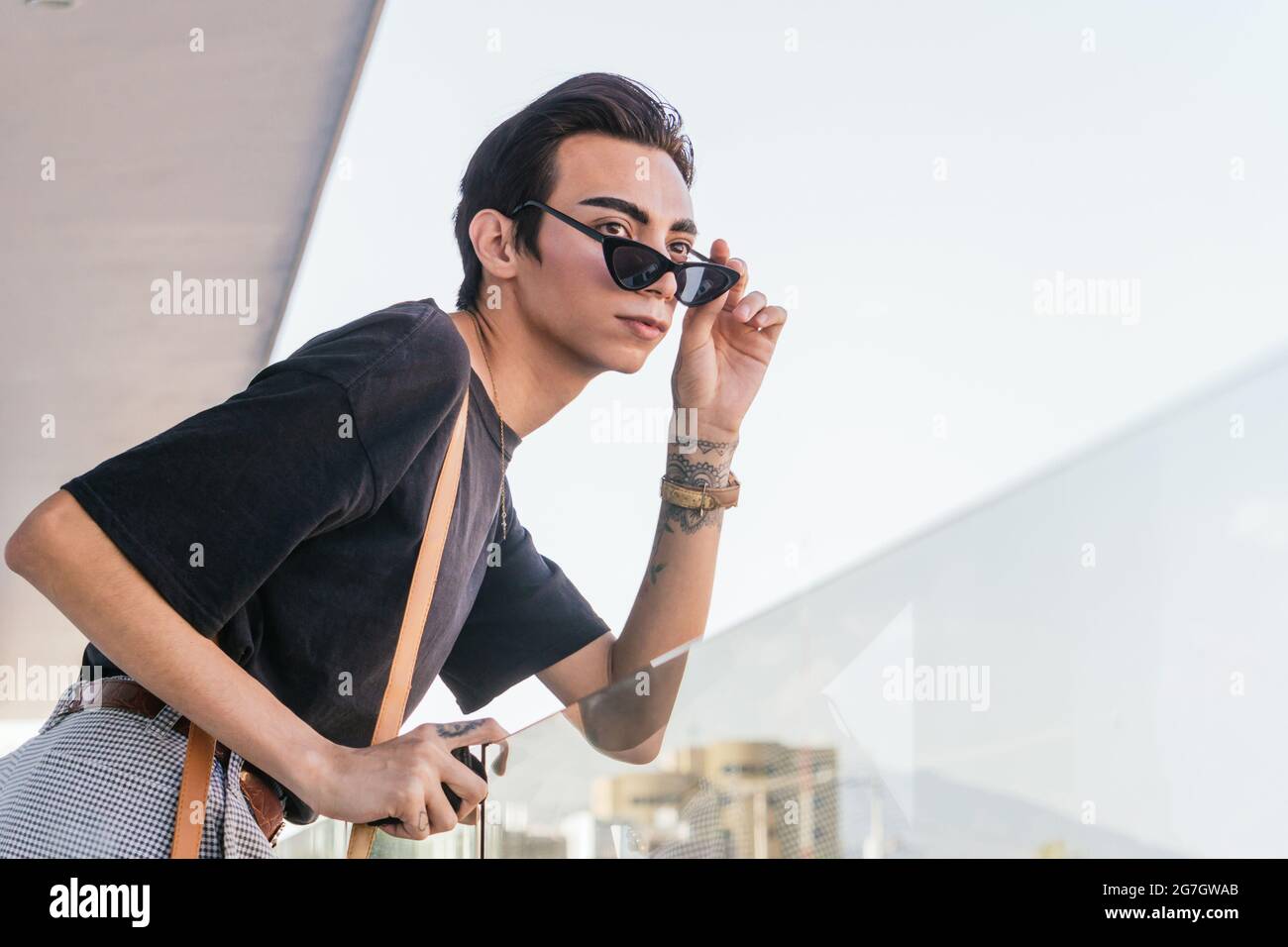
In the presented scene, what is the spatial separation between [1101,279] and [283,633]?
2153mm

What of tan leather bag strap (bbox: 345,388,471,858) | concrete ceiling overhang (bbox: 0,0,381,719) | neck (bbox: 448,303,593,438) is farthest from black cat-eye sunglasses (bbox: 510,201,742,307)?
concrete ceiling overhang (bbox: 0,0,381,719)

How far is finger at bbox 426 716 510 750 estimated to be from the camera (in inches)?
34.7

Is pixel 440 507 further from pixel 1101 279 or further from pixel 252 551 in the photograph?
pixel 1101 279

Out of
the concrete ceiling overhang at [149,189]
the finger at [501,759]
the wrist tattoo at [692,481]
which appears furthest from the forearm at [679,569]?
the concrete ceiling overhang at [149,189]

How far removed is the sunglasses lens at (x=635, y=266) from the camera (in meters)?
1.28

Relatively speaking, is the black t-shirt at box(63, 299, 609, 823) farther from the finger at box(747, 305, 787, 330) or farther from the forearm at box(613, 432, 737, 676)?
the finger at box(747, 305, 787, 330)

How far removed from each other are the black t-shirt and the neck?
0.04 meters

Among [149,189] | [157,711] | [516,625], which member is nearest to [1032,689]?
[157,711]

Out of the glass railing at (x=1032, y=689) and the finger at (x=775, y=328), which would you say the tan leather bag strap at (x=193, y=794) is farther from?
the finger at (x=775, y=328)

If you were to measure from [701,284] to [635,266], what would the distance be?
97 millimetres

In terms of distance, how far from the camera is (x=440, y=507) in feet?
3.55

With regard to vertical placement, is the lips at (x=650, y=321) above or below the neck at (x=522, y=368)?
above

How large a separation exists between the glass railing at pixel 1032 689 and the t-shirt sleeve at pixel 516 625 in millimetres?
688
